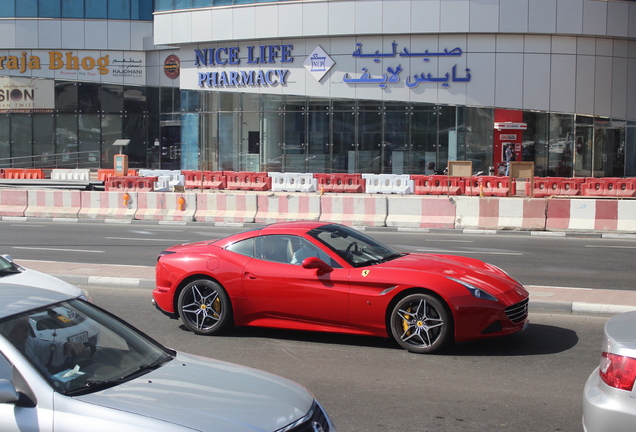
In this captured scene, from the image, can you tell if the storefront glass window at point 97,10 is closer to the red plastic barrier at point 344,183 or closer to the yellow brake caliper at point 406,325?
the red plastic barrier at point 344,183

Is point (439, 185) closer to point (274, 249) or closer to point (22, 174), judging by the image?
point (274, 249)

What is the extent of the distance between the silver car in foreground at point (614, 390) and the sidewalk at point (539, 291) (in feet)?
14.9

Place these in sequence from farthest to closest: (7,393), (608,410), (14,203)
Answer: (14,203) < (608,410) < (7,393)

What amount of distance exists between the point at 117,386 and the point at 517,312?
484 centimetres

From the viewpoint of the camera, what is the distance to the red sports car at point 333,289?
23.9ft

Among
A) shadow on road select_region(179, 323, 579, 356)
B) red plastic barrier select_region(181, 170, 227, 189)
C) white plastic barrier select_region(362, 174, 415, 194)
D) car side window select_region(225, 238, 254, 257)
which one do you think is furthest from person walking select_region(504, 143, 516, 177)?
car side window select_region(225, 238, 254, 257)

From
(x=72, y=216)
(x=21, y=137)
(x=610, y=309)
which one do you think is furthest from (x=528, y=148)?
(x=21, y=137)

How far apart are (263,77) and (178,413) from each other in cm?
3649

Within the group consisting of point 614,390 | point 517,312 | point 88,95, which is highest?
point 88,95

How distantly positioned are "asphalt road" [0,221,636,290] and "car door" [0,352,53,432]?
887 cm

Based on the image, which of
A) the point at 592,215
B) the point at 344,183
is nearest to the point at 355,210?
the point at 592,215

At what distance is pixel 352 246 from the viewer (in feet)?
26.9

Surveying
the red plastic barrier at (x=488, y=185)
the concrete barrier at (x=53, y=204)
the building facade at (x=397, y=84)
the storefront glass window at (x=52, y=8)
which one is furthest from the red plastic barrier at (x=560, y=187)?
the storefront glass window at (x=52, y=8)

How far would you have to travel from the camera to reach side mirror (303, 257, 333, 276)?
766cm
